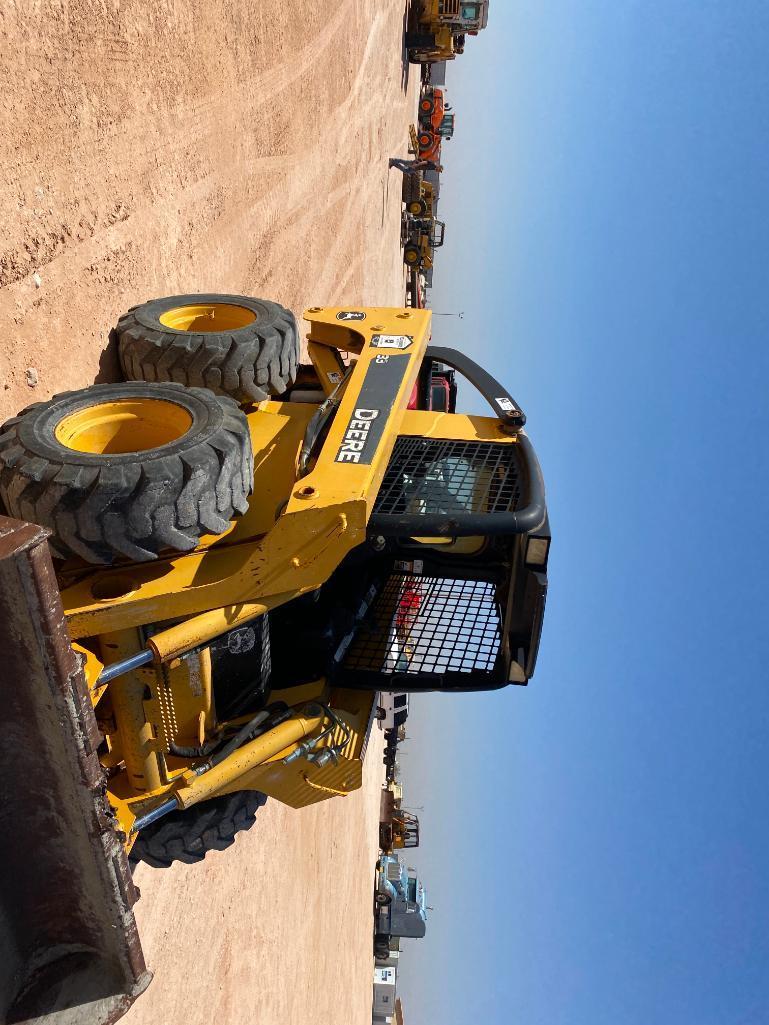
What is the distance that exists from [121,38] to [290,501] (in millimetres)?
3106

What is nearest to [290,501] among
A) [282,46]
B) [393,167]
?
[282,46]

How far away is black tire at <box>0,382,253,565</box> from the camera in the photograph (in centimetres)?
265

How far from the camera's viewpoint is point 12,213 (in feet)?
11.5

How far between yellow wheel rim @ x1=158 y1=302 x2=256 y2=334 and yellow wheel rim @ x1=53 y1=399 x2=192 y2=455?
133cm

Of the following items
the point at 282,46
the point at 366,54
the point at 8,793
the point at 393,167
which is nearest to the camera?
the point at 8,793

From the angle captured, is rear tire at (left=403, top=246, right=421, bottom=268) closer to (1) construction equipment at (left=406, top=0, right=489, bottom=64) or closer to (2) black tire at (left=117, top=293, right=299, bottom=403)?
(1) construction equipment at (left=406, top=0, right=489, bottom=64)

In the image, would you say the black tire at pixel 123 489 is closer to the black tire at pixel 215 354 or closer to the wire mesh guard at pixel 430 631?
the black tire at pixel 215 354

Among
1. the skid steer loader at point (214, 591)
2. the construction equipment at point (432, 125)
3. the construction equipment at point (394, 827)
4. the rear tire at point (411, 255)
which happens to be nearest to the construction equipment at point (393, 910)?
the construction equipment at point (394, 827)

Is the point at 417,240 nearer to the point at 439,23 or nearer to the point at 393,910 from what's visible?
the point at 439,23

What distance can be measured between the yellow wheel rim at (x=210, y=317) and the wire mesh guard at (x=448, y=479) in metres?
1.26

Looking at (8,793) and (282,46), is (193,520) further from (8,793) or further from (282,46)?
(282,46)

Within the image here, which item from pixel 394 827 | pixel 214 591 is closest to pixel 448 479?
pixel 214 591

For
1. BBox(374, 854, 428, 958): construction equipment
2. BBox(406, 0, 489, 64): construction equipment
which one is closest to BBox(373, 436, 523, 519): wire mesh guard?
BBox(374, 854, 428, 958): construction equipment

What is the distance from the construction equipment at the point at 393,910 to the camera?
68.4 feet
